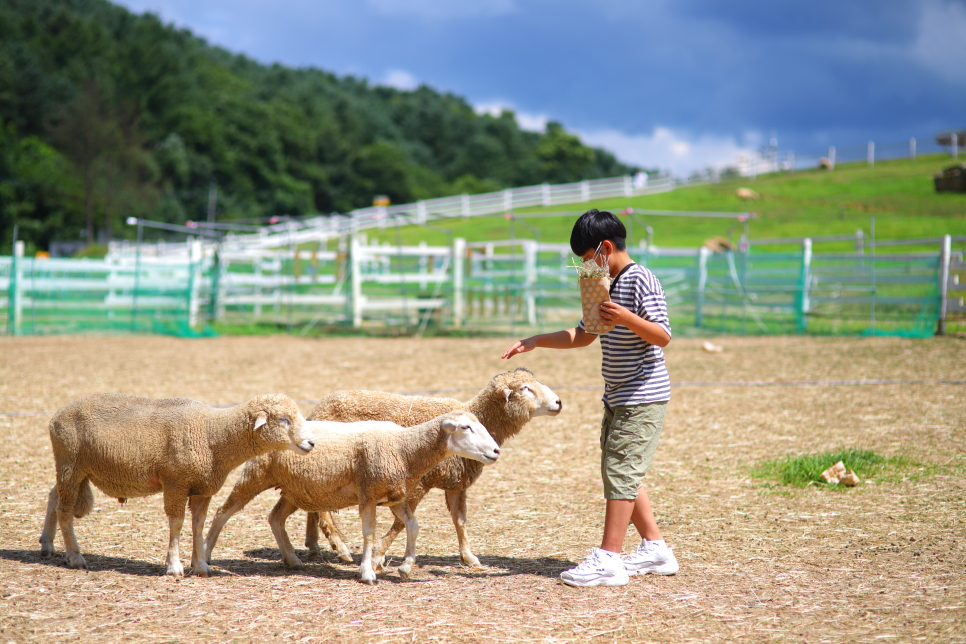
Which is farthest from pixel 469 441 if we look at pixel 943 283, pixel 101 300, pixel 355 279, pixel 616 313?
pixel 101 300

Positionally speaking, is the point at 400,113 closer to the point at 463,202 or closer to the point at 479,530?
the point at 463,202

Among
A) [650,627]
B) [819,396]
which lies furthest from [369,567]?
[819,396]

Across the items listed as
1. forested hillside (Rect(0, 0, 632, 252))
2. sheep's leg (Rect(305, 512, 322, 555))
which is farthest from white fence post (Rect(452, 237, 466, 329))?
forested hillside (Rect(0, 0, 632, 252))

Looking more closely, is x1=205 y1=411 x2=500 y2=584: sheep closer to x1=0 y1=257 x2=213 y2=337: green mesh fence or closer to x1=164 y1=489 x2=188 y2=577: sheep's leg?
x1=164 y1=489 x2=188 y2=577: sheep's leg

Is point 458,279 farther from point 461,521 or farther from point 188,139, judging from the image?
point 188,139

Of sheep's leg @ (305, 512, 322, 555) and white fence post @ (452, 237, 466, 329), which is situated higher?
white fence post @ (452, 237, 466, 329)

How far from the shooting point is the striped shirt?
4.50m

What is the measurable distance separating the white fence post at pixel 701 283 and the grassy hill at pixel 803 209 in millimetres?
10274

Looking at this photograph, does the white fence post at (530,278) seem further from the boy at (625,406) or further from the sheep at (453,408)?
the boy at (625,406)

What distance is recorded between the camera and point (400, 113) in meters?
123

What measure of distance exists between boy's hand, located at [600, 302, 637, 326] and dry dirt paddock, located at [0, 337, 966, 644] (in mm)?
1450

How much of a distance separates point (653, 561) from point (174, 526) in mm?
2756

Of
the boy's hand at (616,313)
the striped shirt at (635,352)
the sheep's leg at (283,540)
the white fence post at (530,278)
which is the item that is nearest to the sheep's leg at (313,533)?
the sheep's leg at (283,540)

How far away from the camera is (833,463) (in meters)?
6.86
